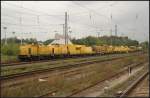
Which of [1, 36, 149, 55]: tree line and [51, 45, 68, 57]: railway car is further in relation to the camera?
[1, 36, 149, 55]: tree line

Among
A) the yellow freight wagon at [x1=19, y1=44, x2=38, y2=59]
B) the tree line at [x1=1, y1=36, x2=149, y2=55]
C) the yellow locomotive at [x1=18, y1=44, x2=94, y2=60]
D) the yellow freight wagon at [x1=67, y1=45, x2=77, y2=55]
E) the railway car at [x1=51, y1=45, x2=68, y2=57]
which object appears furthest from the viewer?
the tree line at [x1=1, y1=36, x2=149, y2=55]

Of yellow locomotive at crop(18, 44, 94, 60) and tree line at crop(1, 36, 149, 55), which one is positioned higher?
tree line at crop(1, 36, 149, 55)

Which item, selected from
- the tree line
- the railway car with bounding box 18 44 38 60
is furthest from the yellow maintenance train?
the tree line

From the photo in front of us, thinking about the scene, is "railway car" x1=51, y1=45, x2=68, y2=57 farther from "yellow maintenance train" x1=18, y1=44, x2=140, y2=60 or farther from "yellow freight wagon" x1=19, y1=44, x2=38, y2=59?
"yellow freight wagon" x1=19, y1=44, x2=38, y2=59

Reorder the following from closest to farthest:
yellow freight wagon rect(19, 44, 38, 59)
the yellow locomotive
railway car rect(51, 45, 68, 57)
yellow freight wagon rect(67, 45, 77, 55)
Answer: yellow freight wagon rect(19, 44, 38, 59) < the yellow locomotive < railway car rect(51, 45, 68, 57) < yellow freight wagon rect(67, 45, 77, 55)

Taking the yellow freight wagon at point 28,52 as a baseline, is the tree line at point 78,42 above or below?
above

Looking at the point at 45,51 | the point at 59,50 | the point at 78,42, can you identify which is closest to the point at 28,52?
the point at 45,51

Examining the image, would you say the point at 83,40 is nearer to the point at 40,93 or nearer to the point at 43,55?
the point at 43,55

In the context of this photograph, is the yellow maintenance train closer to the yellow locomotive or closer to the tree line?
the yellow locomotive

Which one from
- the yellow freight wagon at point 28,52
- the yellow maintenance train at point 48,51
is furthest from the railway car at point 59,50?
the yellow freight wagon at point 28,52

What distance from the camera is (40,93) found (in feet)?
46.1

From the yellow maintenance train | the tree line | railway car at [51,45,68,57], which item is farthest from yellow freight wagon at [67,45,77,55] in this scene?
the tree line

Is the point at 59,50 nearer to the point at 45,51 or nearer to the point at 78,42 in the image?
the point at 45,51

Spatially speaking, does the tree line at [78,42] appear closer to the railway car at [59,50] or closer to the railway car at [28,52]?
the railway car at [59,50]
